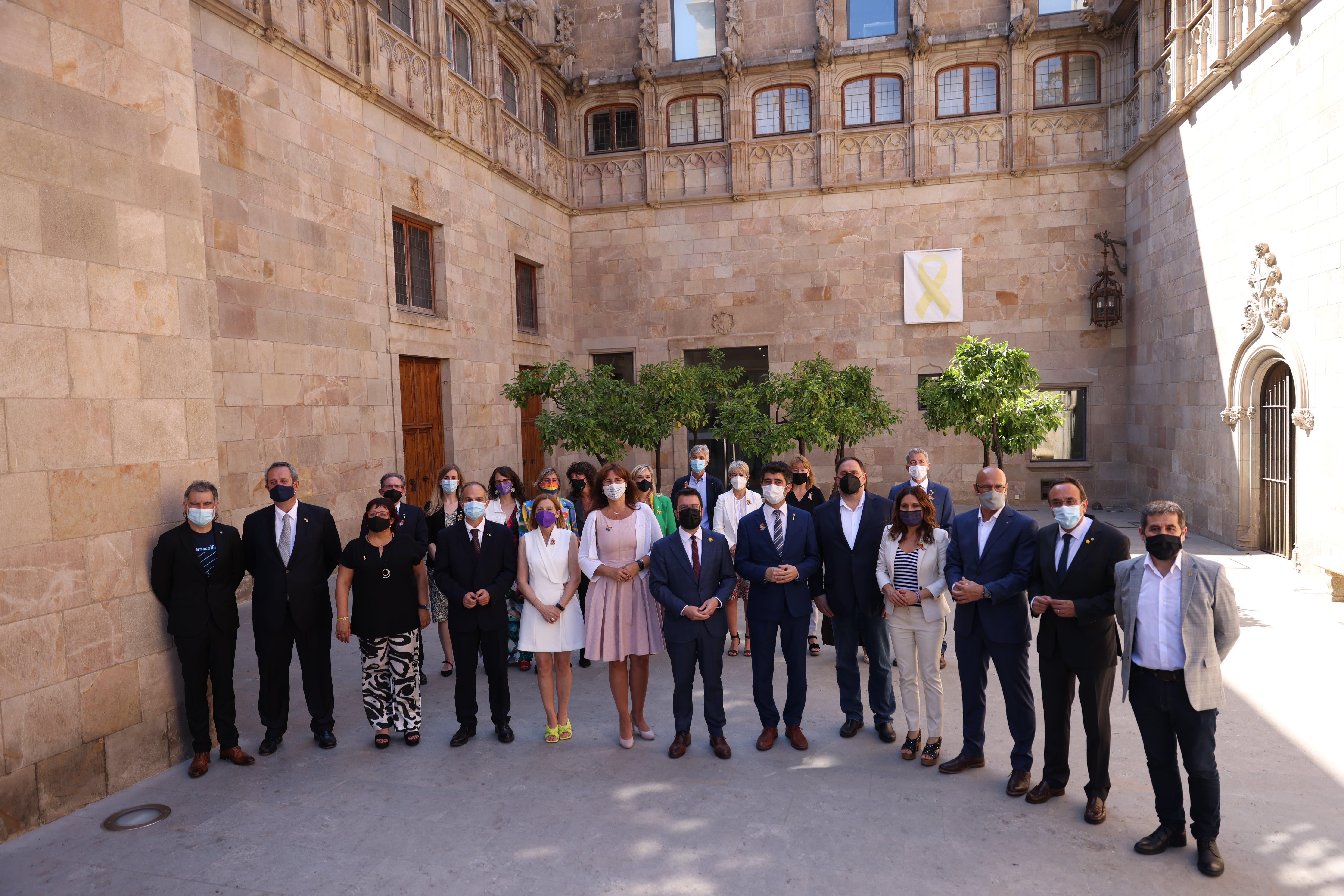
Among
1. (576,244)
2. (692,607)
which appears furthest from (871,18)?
(692,607)

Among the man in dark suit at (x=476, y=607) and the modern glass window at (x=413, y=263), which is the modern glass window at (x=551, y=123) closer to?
the modern glass window at (x=413, y=263)

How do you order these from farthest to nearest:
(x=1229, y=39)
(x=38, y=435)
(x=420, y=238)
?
(x=420, y=238)
(x=1229, y=39)
(x=38, y=435)

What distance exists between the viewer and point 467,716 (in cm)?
576

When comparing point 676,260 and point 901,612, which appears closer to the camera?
point 901,612

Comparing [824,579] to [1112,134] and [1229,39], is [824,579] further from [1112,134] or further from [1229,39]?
[1112,134]

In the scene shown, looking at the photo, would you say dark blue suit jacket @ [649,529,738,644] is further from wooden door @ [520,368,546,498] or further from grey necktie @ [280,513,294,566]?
wooden door @ [520,368,546,498]

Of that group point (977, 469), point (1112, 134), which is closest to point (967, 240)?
point (1112, 134)

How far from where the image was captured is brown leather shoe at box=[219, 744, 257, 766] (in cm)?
542

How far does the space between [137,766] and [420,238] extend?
973 centimetres

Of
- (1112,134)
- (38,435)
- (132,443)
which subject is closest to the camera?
(38,435)

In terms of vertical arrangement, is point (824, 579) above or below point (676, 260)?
below

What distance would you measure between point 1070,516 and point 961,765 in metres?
1.75

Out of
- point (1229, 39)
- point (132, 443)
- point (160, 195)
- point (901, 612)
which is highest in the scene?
point (1229, 39)

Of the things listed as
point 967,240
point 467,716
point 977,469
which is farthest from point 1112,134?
point 467,716
